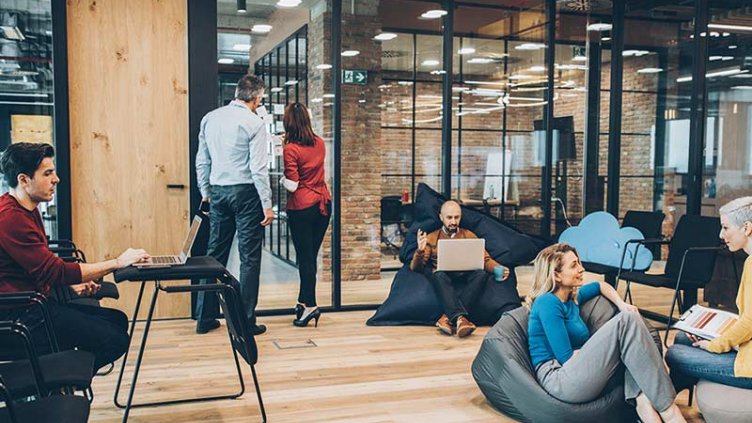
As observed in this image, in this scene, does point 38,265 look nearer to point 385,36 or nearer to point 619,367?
point 619,367

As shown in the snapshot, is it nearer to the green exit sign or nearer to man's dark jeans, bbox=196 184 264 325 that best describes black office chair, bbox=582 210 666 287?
the green exit sign

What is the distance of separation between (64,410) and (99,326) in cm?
98

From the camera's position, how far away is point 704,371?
343 cm

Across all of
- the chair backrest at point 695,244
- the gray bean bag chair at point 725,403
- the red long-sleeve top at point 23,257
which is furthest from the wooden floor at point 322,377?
the chair backrest at point 695,244

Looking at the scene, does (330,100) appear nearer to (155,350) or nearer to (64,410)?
(155,350)

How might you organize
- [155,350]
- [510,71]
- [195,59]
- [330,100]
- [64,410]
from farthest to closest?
[510,71] < [330,100] < [195,59] < [155,350] < [64,410]

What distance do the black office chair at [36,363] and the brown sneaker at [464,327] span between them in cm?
304

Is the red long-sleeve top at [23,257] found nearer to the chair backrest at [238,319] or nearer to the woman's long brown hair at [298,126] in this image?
the chair backrest at [238,319]

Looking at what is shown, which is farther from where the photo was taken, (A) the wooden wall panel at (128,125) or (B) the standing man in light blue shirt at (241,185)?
(A) the wooden wall panel at (128,125)

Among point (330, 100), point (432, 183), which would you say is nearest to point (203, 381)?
Answer: point (330, 100)

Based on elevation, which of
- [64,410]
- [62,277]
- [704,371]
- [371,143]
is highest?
[371,143]

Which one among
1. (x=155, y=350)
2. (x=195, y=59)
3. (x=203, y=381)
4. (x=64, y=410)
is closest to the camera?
(x=64, y=410)

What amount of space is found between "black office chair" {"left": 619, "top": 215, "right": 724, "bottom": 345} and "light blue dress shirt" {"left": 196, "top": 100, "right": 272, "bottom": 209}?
9.65 feet

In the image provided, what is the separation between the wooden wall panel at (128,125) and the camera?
5.54 m
